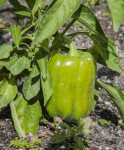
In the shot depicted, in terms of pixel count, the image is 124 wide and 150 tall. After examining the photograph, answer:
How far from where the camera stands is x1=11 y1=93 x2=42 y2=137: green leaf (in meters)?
1.61

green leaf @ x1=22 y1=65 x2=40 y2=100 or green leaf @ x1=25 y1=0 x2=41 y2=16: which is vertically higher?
green leaf @ x1=25 y1=0 x2=41 y2=16

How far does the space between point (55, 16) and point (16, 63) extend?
409 mm

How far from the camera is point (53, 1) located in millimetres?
1261

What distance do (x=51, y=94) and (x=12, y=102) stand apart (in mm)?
260

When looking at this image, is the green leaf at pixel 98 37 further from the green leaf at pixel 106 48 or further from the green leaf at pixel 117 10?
the green leaf at pixel 117 10

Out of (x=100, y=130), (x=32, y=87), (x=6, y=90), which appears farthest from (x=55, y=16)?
(x=100, y=130)

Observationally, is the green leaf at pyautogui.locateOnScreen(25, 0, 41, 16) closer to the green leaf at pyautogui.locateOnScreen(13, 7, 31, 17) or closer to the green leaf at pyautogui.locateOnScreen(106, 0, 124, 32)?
the green leaf at pyautogui.locateOnScreen(13, 7, 31, 17)

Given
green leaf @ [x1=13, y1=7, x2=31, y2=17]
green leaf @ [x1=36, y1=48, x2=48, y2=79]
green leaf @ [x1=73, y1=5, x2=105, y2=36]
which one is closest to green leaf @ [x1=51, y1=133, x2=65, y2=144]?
green leaf @ [x1=36, y1=48, x2=48, y2=79]

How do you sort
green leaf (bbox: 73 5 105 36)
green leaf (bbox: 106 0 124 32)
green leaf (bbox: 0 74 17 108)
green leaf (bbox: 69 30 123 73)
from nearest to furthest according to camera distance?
1. green leaf (bbox: 106 0 124 32)
2. green leaf (bbox: 73 5 105 36)
3. green leaf (bbox: 69 30 123 73)
4. green leaf (bbox: 0 74 17 108)

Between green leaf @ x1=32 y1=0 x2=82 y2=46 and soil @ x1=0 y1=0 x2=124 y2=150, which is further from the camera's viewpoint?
soil @ x1=0 y1=0 x2=124 y2=150

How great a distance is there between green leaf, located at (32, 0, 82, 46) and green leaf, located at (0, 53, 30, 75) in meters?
0.31

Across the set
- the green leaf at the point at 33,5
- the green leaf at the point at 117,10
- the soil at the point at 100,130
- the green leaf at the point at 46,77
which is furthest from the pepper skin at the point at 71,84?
the green leaf at the point at 117,10

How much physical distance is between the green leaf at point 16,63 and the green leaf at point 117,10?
1.95ft

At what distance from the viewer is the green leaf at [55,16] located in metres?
1.23
